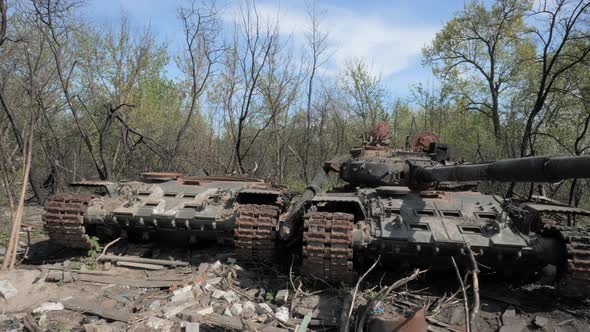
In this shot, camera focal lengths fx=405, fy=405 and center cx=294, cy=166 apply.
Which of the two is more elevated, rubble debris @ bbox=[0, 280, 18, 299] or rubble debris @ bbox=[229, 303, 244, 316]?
rubble debris @ bbox=[0, 280, 18, 299]

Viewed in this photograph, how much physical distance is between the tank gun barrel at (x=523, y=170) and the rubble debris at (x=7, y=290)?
6.21m

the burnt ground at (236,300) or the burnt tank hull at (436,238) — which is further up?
the burnt tank hull at (436,238)

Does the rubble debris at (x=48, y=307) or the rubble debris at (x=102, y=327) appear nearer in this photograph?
the rubble debris at (x=102, y=327)

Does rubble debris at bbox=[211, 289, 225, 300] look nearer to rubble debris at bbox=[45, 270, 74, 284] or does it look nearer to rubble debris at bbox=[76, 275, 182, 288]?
rubble debris at bbox=[76, 275, 182, 288]

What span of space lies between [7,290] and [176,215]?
2.57 m

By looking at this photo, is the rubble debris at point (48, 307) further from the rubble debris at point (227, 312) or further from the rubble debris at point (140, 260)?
the rubble debris at point (227, 312)

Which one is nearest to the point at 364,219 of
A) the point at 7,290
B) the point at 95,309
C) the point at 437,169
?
the point at 437,169

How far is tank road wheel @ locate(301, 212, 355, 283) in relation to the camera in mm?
5641

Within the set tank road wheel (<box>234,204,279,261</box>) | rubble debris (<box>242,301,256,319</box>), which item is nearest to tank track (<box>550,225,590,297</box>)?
tank road wheel (<box>234,204,279,261</box>)

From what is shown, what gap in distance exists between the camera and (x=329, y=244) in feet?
18.7

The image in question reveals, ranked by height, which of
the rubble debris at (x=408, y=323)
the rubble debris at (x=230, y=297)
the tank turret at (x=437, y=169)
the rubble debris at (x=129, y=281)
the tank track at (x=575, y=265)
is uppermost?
the tank turret at (x=437, y=169)

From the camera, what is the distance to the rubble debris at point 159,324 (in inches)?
197

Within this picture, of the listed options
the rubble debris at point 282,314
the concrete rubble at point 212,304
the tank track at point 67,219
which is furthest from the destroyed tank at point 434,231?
the tank track at point 67,219

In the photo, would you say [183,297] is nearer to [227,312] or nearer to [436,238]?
[227,312]
